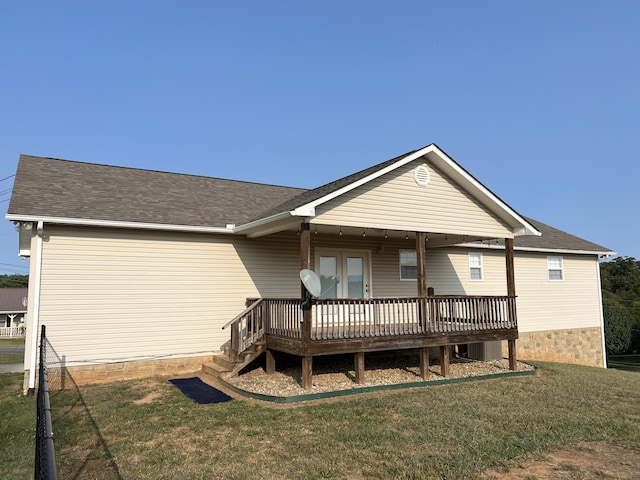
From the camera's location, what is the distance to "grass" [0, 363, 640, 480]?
4.99m

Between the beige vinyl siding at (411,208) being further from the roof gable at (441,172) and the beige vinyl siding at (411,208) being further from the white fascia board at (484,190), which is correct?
the white fascia board at (484,190)

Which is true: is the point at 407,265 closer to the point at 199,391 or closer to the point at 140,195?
the point at 199,391

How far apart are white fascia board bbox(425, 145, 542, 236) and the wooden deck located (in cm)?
190

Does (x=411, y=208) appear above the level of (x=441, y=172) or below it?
below

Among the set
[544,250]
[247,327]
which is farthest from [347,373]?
[544,250]

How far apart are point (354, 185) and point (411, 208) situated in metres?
1.88

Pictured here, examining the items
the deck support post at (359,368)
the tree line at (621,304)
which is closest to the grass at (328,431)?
the deck support post at (359,368)

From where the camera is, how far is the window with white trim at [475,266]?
15.9m

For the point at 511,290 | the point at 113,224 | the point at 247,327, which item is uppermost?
the point at 113,224

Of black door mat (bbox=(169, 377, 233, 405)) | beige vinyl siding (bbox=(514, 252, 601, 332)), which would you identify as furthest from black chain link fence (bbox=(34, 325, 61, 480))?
beige vinyl siding (bbox=(514, 252, 601, 332))

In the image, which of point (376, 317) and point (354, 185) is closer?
point (354, 185)

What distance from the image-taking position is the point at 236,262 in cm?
1178

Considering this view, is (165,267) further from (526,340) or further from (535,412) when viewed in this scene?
(526,340)

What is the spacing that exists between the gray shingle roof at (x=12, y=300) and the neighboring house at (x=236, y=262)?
4376 cm
